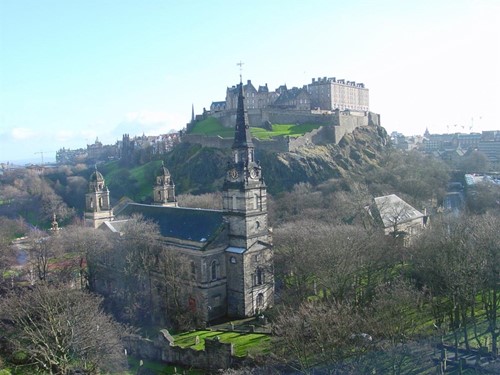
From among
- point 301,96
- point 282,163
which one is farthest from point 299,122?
point 282,163

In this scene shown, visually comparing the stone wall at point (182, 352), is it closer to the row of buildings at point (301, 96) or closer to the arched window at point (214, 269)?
the arched window at point (214, 269)

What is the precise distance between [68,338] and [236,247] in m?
15.4

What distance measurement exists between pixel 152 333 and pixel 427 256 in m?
20.0

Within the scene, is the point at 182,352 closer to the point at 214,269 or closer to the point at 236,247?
the point at 214,269


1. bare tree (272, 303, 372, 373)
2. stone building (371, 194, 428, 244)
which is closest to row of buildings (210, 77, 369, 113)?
stone building (371, 194, 428, 244)

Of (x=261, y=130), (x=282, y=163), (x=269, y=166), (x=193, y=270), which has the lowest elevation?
(x=193, y=270)

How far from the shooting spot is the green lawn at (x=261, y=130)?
93.6 m

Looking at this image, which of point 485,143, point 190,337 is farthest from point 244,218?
point 485,143

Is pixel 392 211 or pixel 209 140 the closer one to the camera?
pixel 392 211

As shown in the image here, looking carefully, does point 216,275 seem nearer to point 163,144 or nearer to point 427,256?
point 427,256

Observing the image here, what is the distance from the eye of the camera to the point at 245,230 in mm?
37219

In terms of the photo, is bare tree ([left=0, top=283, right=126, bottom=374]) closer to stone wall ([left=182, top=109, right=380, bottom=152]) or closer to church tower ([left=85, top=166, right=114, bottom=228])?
church tower ([left=85, top=166, right=114, bottom=228])

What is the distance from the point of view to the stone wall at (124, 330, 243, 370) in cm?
2720

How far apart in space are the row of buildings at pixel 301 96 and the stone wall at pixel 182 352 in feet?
285
